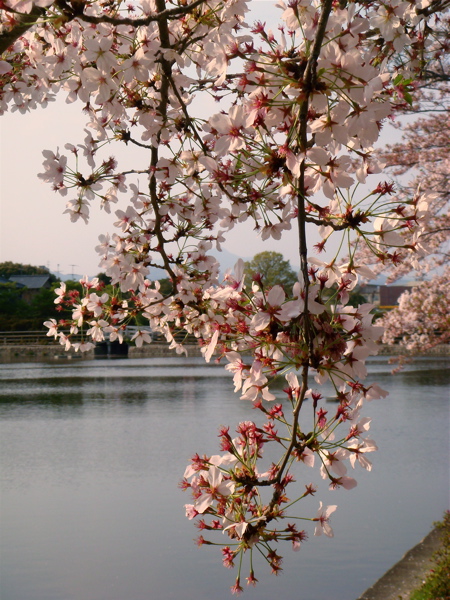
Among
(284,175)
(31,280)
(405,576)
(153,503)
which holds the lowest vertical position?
(153,503)

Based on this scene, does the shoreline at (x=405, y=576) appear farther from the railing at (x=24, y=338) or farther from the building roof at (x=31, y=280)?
the building roof at (x=31, y=280)

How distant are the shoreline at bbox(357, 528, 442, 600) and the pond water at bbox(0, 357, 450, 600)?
6.38 feet

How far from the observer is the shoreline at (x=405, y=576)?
4.60 meters

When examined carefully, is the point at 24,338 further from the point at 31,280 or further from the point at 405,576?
the point at 405,576

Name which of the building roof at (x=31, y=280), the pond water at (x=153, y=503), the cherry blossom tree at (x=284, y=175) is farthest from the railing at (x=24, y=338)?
the cherry blossom tree at (x=284, y=175)

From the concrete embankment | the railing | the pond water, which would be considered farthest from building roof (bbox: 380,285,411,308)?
the pond water

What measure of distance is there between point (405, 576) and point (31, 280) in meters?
48.3

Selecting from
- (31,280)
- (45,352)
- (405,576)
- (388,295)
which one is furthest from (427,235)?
(388,295)

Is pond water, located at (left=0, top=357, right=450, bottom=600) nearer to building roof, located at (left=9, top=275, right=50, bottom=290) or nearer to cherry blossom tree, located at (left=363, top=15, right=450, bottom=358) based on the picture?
cherry blossom tree, located at (left=363, top=15, right=450, bottom=358)

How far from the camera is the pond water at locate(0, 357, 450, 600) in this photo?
26.0 feet

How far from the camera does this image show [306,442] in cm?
149

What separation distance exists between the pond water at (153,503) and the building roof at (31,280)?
29.1m

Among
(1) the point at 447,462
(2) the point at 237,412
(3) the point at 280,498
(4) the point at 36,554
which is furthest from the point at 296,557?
(2) the point at 237,412

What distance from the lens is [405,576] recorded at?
16.3 ft
